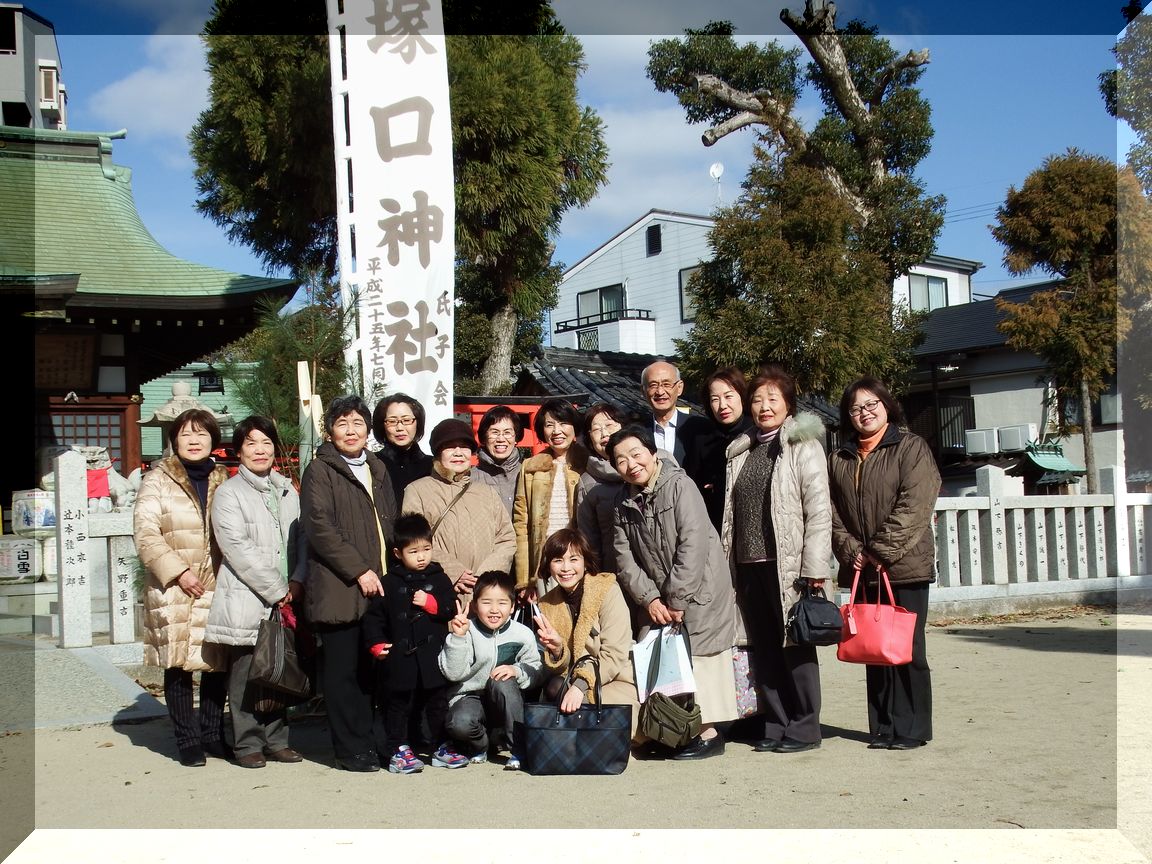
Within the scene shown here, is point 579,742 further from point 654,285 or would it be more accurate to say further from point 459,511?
point 654,285

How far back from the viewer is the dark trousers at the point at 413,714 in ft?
16.3

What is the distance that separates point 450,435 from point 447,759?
5.22ft

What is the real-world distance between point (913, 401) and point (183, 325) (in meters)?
16.7

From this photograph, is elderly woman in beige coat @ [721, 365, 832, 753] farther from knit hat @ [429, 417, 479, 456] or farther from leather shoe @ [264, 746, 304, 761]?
leather shoe @ [264, 746, 304, 761]

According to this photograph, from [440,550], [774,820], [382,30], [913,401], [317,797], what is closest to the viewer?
[774,820]

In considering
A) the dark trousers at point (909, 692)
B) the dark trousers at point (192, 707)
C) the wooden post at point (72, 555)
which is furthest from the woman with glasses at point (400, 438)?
the wooden post at point (72, 555)

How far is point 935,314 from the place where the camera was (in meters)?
25.0

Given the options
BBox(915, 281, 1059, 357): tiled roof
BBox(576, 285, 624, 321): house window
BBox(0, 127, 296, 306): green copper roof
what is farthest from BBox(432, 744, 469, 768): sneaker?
BBox(576, 285, 624, 321): house window

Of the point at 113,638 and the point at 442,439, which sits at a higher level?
the point at 442,439

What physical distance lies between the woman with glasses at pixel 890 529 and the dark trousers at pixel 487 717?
1.74 meters

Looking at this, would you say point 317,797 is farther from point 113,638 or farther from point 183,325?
point 183,325

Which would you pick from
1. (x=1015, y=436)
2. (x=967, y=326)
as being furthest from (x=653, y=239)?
(x=1015, y=436)
